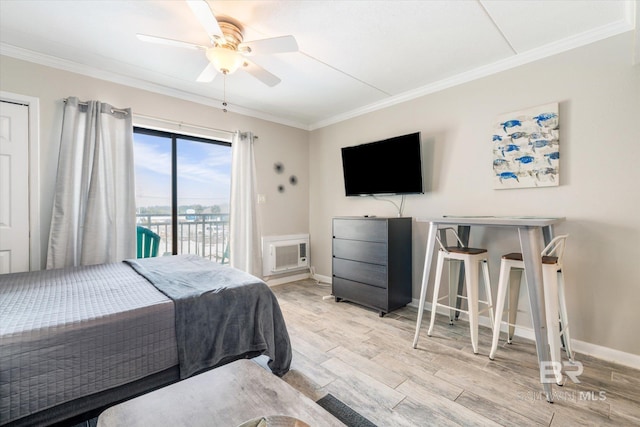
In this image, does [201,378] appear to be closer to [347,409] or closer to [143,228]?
[347,409]

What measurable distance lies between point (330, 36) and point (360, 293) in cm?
250

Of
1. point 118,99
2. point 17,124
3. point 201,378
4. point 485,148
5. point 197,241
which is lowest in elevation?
point 201,378

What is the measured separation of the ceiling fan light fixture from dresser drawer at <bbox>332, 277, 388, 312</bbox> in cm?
243

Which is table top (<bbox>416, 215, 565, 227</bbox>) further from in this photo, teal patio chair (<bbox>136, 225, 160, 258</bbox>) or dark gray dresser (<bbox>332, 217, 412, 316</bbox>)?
teal patio chair (<bbox>136, 225, 160, 258</bbox>)

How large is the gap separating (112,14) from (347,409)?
2952mm

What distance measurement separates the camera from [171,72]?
2.73 metres

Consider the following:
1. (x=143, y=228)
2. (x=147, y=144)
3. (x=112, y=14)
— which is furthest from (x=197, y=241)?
(x=112, y=14)

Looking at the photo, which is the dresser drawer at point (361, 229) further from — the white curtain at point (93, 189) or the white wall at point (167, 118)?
the white curtain at point (93, 189)

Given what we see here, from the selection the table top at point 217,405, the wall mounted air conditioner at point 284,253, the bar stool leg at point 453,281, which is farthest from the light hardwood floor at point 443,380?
the wall mounted air conditioner at point 284,253

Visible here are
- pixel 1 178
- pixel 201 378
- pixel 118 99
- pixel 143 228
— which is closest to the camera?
pixel 201 378

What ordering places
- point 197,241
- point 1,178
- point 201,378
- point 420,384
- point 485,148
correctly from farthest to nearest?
point 197,241 → point 485,148 → point 1,178 → point 420,384 → point 201,378

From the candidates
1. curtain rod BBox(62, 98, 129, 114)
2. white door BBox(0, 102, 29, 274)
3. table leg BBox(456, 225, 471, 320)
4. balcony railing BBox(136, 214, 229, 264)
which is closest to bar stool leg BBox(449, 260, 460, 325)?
table leg BBox(456, 225, 471, 320)

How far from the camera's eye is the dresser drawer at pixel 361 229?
2910 millimetres

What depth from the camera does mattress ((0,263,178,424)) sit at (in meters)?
1.09
